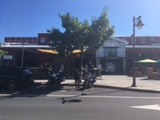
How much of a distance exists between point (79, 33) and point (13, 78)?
17.8 ft

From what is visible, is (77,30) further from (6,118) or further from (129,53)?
(129,53)

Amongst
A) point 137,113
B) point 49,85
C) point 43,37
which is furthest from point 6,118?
point 43,37

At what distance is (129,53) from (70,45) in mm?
32786

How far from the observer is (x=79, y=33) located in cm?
2117

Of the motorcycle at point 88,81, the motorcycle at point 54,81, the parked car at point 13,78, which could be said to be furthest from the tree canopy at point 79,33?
the parked car at point 13,78

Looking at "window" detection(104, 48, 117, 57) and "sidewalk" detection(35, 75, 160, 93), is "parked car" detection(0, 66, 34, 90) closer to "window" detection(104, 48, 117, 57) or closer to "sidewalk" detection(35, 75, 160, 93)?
"sidewalk" detection(35, 75, 160, 93)

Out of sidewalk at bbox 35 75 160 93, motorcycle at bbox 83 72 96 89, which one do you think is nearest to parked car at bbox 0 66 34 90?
sidewalk at bbox 35 75 160 93

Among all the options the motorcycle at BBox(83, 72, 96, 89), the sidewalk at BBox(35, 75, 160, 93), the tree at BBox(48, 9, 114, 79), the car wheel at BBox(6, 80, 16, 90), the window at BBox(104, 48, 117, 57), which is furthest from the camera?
the window at BBox(104, 48, 117, 57)

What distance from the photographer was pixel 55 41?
21875 mm

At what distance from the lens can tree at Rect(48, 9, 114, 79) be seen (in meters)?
21.2

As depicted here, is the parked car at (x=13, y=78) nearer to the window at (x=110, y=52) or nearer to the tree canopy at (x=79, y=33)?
the tree canopy at (x=79, y=33)

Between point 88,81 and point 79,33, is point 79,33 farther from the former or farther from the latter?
point 88,81

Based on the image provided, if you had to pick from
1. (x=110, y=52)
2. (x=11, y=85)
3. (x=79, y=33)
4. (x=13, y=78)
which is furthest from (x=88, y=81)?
(x=110, y=52)

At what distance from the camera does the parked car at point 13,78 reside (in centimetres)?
1939
